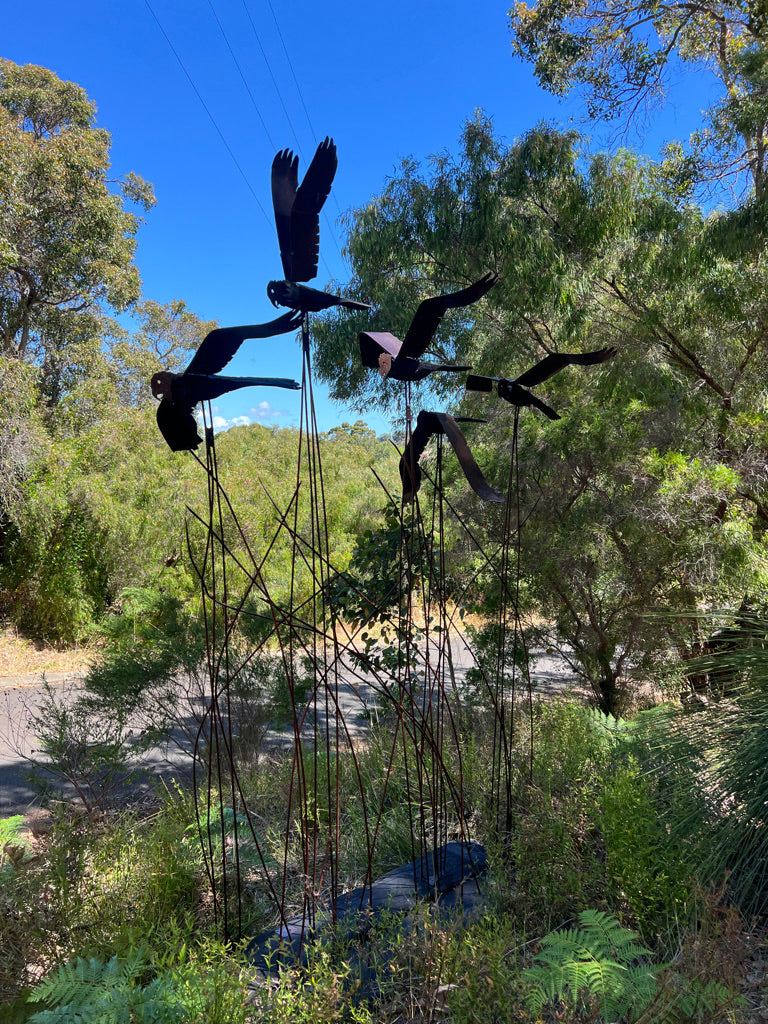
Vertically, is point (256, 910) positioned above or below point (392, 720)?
below

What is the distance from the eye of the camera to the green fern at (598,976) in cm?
130

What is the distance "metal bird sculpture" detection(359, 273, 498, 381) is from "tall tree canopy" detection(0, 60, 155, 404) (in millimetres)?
7480

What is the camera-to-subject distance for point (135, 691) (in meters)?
3.79

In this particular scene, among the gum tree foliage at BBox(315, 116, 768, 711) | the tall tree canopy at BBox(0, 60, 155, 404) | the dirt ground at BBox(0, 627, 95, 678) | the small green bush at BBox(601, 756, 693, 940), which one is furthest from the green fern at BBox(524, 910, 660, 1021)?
the tall tree canopy at BBox(0, 60, 155, 404)

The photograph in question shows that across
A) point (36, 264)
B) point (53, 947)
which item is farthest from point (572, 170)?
point (36, 264)

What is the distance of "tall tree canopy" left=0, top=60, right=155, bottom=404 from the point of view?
805cm

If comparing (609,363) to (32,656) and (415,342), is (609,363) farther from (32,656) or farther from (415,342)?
(32,656)

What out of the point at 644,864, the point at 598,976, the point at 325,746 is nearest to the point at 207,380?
the point at 598,976

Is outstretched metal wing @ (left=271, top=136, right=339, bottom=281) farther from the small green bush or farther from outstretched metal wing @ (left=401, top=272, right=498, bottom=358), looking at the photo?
the small green bush

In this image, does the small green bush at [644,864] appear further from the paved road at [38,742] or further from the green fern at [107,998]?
the green fern at [107,998]

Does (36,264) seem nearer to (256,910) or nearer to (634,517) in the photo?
(634,517)

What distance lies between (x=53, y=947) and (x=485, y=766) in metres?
1.89

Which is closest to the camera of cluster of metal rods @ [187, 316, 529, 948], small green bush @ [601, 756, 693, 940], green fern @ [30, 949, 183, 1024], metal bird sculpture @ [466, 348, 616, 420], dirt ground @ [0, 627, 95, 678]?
green fern @ [30, 949, 183, 1024]

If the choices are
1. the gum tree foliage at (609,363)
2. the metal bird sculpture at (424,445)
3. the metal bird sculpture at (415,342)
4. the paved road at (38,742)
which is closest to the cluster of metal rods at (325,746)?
the metal bird sculpture at (424,445)
